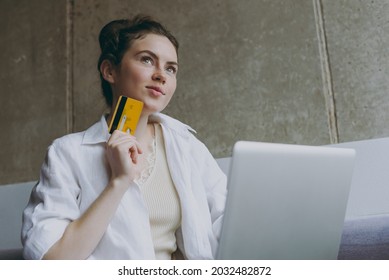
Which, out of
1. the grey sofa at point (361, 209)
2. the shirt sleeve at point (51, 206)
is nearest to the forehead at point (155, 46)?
the shirt sleeve at point (51, 206)

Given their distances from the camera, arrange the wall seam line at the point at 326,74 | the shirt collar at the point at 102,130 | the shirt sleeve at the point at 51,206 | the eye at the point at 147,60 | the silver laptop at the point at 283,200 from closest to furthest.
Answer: the silver laptop at the point at 283,200
the shirt sleeve at the point at 51,206
the shirt collar at the point at 102,130
the eye at the point at 147,60
the wall seam line at the point at 326,74

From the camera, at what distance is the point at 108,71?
1630 millimetres

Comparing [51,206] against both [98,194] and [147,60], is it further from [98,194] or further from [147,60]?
[147,60]

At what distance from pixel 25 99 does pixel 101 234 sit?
1.67 m

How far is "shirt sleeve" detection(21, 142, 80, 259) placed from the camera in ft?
3.95

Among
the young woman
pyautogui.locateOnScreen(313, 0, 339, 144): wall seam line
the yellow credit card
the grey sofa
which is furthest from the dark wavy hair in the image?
pyautogui.locateOnScreen(313, 0, 339, 144): wall seam line

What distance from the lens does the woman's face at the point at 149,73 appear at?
4.96ft

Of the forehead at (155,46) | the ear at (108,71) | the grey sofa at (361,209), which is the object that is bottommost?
the grey sofa at (361,209)

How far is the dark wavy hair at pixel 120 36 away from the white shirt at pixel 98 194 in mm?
219

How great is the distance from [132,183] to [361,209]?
0.93m

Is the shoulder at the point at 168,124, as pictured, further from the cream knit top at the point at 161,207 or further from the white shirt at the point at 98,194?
the cream knit top at the point at 161,207

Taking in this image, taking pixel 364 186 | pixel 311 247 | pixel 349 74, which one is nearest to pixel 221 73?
pixel 349 74

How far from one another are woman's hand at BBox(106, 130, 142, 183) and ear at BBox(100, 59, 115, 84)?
0.36 meters
